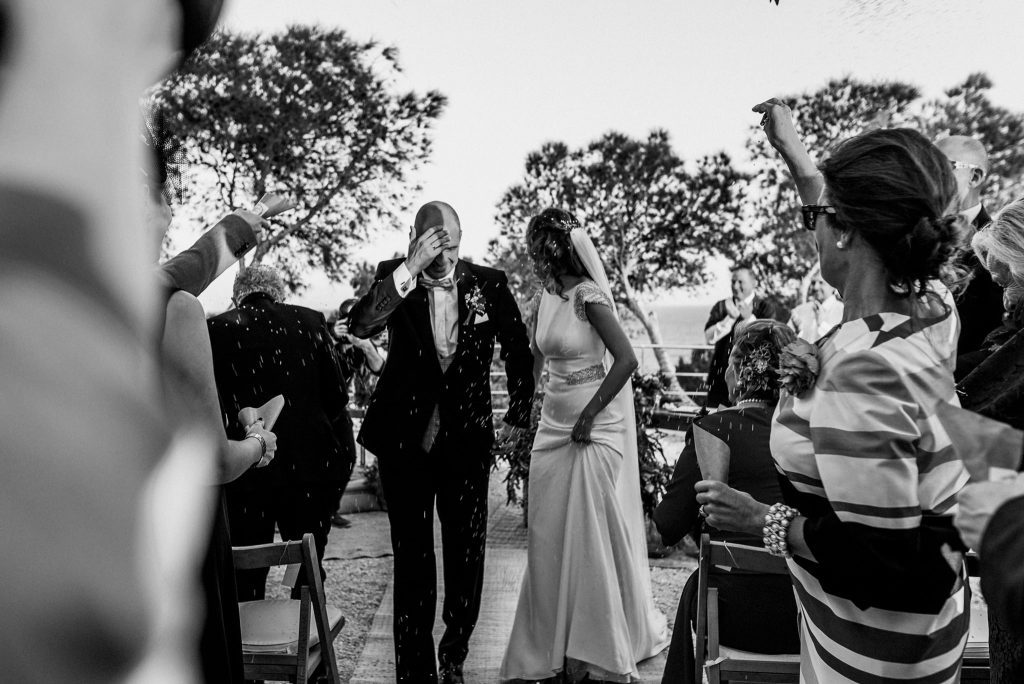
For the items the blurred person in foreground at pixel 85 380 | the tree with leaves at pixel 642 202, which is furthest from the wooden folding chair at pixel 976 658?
the tree with leaves at pixel 642 202

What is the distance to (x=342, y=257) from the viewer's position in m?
19.8

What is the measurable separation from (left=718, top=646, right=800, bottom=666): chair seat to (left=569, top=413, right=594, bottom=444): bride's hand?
149 centimetres

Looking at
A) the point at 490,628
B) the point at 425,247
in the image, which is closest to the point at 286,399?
the point at 425,247

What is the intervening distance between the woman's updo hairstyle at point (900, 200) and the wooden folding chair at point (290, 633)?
6.91ft

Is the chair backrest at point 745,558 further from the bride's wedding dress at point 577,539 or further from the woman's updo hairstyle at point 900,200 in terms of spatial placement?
the bride's wedding dress at point 577,539

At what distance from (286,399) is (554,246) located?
5.63 feet

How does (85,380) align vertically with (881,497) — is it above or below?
above

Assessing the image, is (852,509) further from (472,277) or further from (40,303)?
(472,277)

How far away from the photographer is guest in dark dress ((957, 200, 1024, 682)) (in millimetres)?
2256

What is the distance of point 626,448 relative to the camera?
197 inches

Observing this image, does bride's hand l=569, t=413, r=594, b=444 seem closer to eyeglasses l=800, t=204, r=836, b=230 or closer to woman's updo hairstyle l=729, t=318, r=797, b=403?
woman's updo hairstyle l=729, t=318, r=797, b=403

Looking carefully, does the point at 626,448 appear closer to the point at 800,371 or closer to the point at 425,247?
the point at 425,247

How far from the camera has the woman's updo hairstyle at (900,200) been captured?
1.77 meters

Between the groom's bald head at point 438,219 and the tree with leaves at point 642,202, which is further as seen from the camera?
the tree with leaves at point 642,202
